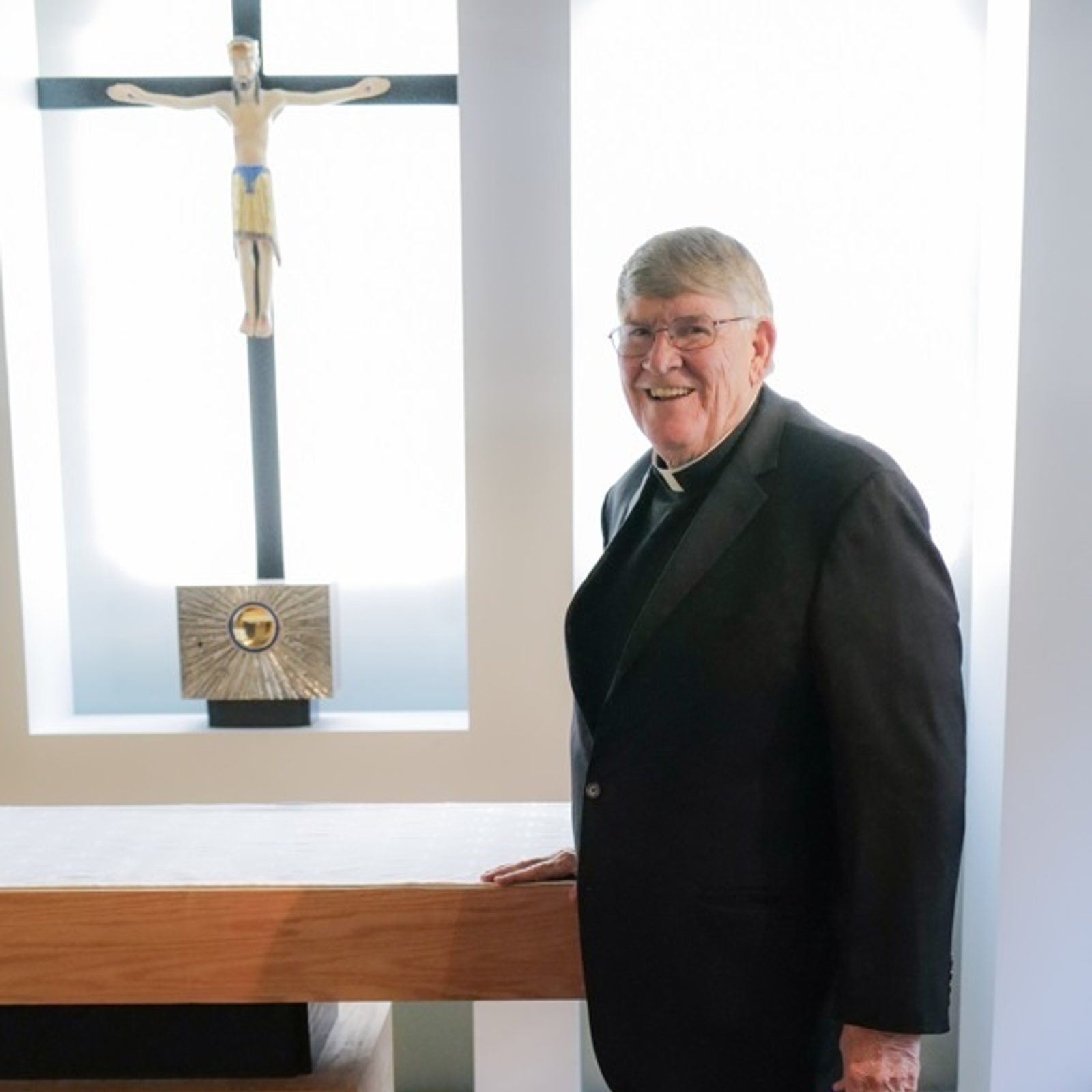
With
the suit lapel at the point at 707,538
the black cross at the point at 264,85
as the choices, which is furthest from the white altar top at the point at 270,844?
the black cross at the point at 264,85

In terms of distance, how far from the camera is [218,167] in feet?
8.69

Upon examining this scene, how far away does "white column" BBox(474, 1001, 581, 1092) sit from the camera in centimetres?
216

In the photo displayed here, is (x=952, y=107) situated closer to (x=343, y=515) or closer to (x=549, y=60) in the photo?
(x=549, y=60)

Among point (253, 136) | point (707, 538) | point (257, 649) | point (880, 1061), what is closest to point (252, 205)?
point (253, 136)

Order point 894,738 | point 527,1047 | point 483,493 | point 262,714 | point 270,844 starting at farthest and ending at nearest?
1. point 262,714
2. point 483,493
3. point 527,1047
4. point 270,844
5. point 894,738

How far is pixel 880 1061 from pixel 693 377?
69 centimetres

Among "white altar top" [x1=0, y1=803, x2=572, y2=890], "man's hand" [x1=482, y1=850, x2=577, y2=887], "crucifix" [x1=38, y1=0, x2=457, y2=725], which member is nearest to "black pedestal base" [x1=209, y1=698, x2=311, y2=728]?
"crucifix" [x1=38, y1=0, x2=457, y2=725]

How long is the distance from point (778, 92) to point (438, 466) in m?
1.36

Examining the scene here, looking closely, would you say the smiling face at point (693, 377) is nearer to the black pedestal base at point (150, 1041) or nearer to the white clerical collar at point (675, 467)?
the white clerical collar at point (675, 467)

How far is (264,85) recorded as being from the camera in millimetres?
2463

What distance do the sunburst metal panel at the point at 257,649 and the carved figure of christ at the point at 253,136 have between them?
2.23 feet

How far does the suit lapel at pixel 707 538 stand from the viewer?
952 millimetres

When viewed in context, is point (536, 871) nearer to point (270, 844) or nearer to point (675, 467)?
point (270, 844)

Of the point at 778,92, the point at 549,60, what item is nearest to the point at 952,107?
the point at 778,92
